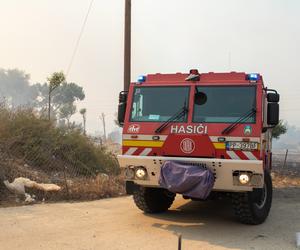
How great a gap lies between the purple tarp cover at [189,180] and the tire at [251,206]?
0.78 meters

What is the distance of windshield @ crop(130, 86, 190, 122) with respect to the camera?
784 centimetres

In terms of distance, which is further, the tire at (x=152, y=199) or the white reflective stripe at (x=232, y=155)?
the tire at (x=152, y=199)

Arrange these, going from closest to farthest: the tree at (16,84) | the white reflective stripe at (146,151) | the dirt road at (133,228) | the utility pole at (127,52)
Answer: the dirt road at (133,228)
the white reflective stripe at (146,151)
the utility pole at (127,52)
the tree at (16,84)

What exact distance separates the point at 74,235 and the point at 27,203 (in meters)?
2.97

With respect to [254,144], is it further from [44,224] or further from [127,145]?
[44,224]

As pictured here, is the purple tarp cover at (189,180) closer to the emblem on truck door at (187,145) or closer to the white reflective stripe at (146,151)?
the emblem on truck door at (187,145)

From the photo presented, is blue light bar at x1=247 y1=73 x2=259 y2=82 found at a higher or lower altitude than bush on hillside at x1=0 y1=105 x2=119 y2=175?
higher

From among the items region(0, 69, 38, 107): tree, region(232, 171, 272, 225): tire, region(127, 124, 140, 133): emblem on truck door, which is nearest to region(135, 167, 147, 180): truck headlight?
region(127, 124, 140, 133): emblem on truck door

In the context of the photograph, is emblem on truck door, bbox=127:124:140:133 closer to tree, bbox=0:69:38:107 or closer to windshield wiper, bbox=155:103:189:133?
windshield wiper, bbox=155:103:189:133

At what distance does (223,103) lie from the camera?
7.62 metres

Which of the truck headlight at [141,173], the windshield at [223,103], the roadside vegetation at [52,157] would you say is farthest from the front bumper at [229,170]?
the roadside vegetation at [52,157]

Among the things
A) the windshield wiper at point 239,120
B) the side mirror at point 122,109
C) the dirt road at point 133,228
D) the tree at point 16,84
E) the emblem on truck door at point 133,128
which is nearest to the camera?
the dirt road at point 133,228

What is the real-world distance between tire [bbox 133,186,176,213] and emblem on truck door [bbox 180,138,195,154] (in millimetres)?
1406

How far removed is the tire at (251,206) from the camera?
7656mm
